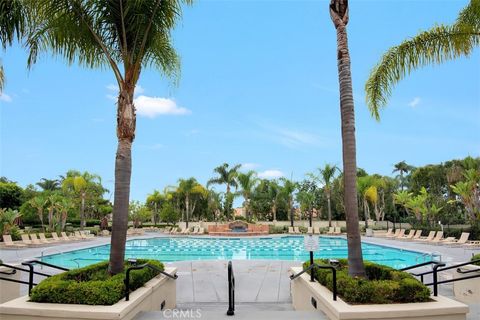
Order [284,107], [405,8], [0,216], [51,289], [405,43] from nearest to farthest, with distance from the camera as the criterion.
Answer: [51,289], [405,43], [405,8], [0,216], [284,107]

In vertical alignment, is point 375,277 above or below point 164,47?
below

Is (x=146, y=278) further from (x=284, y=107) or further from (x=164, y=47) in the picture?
(x=284, y=107)

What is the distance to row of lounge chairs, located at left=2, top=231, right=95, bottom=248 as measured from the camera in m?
22.4

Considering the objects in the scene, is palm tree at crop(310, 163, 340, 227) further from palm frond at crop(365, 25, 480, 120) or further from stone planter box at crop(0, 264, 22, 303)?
stone planter box at crop(0, 264, 22, 303)

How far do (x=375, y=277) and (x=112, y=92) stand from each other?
6.42 metres

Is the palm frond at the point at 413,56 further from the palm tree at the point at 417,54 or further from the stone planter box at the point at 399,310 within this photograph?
the stone planter box at the point at 399,310

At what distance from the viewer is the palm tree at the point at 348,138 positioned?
648 cm

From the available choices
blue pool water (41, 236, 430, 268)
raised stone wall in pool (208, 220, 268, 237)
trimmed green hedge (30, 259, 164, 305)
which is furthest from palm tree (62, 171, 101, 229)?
trimmed green hedge (30, 259, 164, 305)

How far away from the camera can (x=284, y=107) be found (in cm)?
3606

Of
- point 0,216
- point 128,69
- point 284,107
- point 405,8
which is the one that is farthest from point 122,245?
point 284,107

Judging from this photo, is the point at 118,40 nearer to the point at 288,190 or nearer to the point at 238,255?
the point at 238,255

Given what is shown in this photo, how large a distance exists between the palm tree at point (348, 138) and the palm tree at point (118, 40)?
3.05m

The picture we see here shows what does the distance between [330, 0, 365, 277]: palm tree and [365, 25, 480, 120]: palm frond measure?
3.12 meters

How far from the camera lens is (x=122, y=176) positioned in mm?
7199
